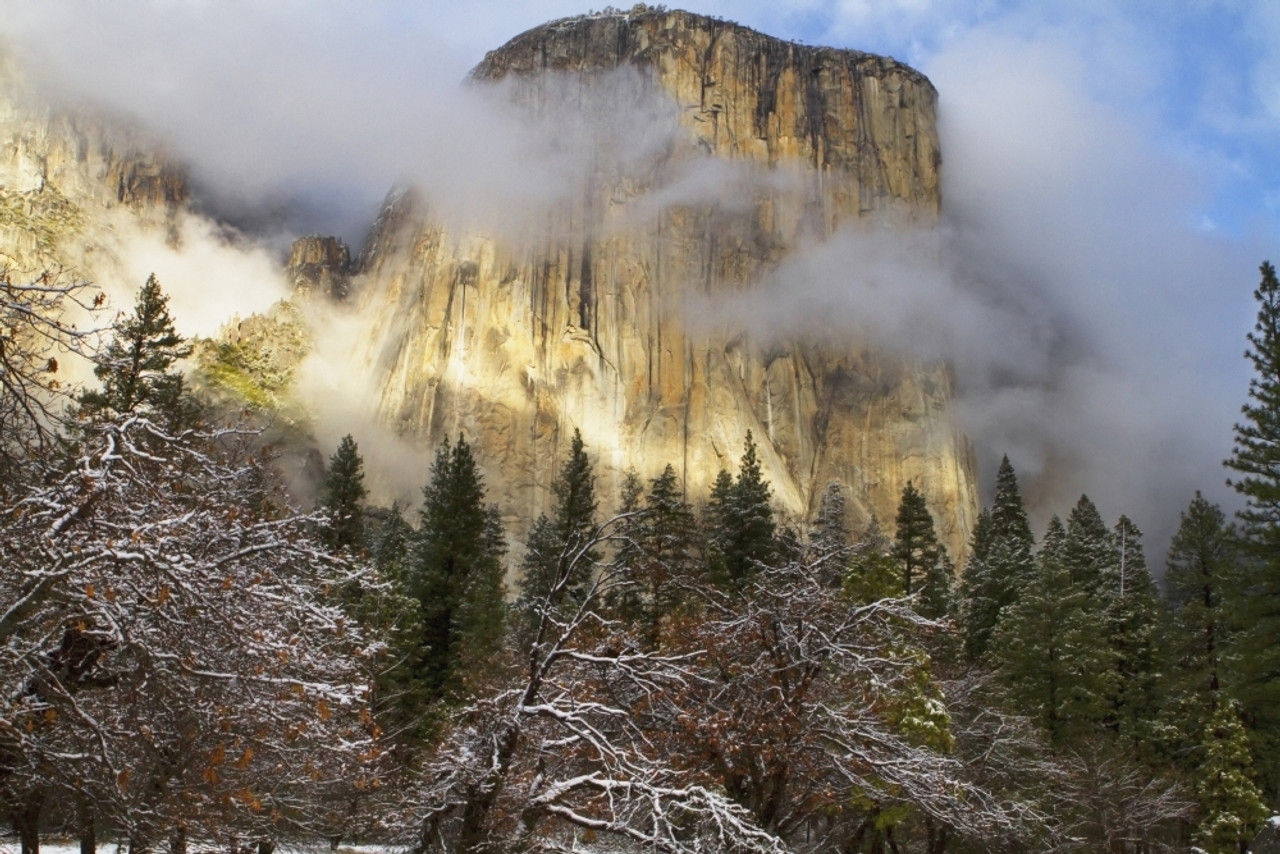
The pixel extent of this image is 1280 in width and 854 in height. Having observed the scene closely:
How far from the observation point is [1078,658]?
1212 inches

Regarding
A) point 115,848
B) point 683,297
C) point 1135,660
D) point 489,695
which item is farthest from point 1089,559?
point 683,297

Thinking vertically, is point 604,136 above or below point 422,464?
above

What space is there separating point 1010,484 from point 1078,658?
33523mm

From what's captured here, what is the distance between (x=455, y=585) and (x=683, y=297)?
55296mm

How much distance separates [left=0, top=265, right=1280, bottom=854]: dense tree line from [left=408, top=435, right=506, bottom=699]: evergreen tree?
751 millimetres

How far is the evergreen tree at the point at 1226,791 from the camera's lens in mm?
23984

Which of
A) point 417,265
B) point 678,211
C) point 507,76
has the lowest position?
point 417,265

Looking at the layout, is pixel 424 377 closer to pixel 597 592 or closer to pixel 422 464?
pixel 422 464

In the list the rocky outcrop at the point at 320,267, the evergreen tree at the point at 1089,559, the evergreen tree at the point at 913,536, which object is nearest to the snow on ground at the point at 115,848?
the evergreen tree at the point at 913,536

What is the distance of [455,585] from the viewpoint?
34.1 metres

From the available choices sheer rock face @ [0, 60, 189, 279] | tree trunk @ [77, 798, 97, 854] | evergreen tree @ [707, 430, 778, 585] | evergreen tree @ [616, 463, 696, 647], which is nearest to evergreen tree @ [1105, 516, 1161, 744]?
evergreen tree @ [707, 430, 778, 585]

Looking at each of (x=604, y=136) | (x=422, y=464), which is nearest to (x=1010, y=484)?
(x=422, y=464)

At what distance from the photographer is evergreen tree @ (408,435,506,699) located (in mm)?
30469

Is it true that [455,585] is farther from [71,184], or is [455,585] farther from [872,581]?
[71,184]
